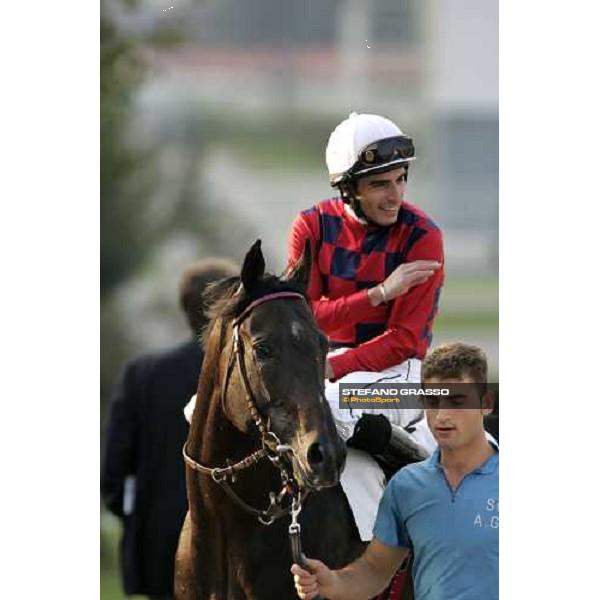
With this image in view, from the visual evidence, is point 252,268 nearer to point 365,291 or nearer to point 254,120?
point 365,291

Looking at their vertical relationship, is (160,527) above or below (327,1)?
below

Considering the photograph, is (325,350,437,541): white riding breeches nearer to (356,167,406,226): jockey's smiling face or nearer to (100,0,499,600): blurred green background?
(100,0,499,600): blurred green background

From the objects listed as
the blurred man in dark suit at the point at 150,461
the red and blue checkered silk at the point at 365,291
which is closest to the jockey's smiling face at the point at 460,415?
the red and blue checkered silk at the point at 365,291

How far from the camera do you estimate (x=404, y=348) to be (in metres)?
4.54

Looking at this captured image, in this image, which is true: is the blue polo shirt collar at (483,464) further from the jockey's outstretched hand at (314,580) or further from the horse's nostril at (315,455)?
the horse's nostril at (315,455)

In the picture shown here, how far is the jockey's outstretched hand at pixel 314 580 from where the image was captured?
3.89 metres

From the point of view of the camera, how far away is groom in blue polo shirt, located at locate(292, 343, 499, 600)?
412cm

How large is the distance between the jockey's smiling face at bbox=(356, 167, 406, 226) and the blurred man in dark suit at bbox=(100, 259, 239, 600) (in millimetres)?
767

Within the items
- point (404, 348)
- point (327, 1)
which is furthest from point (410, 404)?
point (327, 1)

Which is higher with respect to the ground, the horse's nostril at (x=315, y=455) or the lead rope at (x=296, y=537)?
the horse's nostril at (x=315, y=455)

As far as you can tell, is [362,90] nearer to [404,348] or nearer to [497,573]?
[404,348]

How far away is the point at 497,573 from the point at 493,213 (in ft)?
4.12

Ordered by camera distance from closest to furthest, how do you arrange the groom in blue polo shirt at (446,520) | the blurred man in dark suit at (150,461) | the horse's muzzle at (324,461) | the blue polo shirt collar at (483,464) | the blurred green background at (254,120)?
1. the horse's muzzle at (324,461)
2. the groom in blue polo shirt at (446,520)
3. the blue polo shirt collar at (483,464)
4. the blurred green background at (254,120)
5. the blurred man in dark suit at (150,461)

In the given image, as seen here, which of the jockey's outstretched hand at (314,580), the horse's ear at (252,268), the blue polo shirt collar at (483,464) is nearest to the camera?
the jockey's outstretched hand at (314,580)
